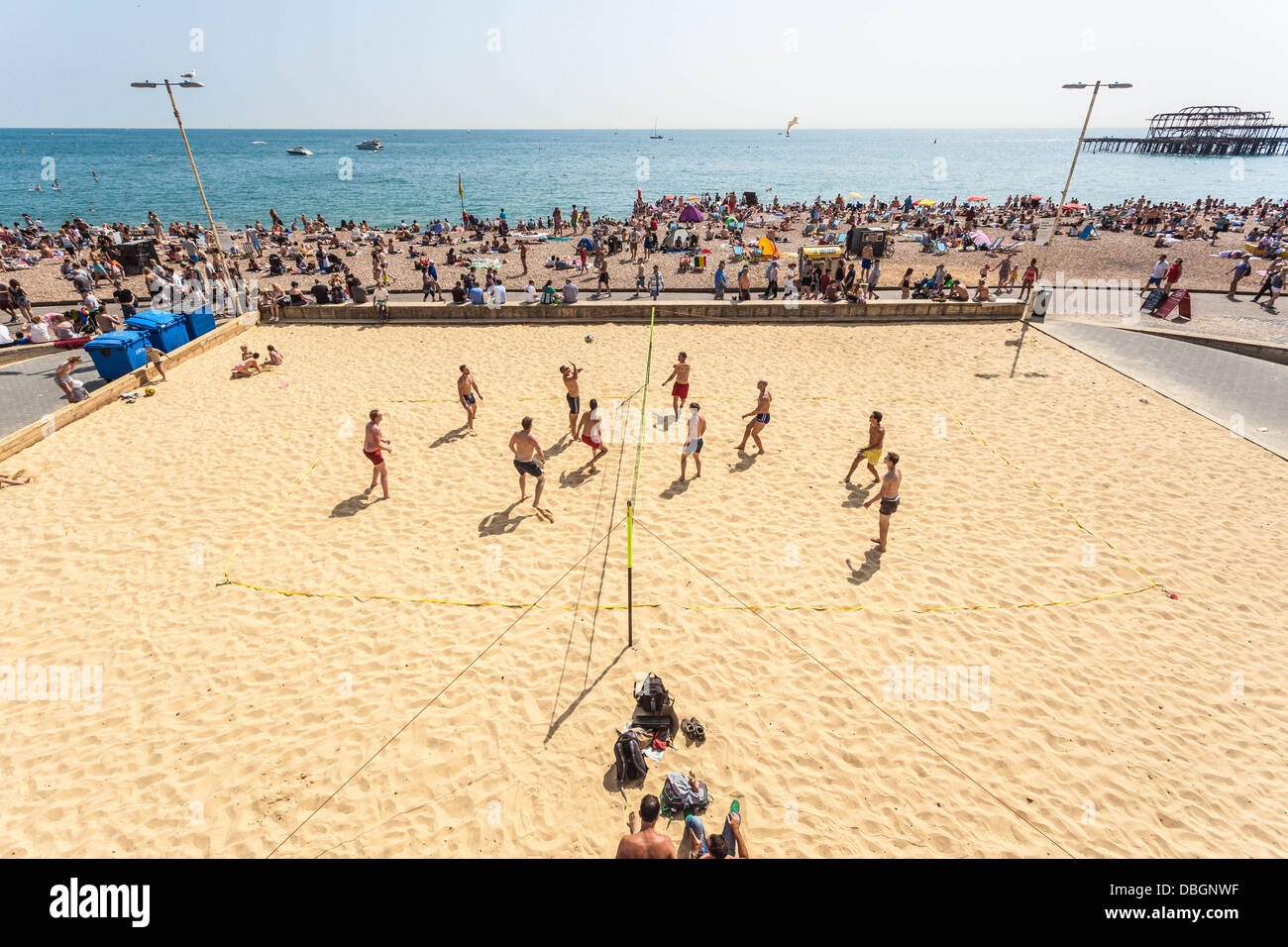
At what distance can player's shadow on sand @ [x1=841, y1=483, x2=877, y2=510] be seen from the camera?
30.1 feet

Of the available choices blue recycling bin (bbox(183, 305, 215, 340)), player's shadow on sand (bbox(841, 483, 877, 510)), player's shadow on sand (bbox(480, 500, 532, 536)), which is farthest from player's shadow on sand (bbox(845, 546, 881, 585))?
blue recycling bin (bbox(183, 305, 215, 340))

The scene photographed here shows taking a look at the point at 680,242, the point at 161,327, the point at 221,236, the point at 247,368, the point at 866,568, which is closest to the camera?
the point at 866,568

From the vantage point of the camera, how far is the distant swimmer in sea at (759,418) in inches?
387

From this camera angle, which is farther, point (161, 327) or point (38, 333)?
point (38, 333)

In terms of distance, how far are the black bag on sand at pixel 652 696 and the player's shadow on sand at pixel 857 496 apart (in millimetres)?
4831

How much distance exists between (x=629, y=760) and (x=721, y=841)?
3.75 ft

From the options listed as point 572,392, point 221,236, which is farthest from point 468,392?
point 221,236

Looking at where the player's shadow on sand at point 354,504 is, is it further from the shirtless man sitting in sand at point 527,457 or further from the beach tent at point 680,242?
the beach tent at point 680,242

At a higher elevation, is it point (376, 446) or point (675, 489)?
point (376, 446)

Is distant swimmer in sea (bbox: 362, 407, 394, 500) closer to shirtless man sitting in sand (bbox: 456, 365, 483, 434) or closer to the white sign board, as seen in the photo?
shirtless man sitting in sand (bbox: 456, 365, 483, 434)

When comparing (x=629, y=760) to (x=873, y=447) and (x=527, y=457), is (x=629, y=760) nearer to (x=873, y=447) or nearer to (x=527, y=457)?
(x=527, y=457)

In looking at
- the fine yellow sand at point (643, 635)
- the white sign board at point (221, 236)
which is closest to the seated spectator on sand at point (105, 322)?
the white sign board at point (221, 236)

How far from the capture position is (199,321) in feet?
52.5

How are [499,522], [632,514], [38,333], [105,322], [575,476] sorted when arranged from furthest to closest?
[38,333] → [105,322] → [575,476] → [499,522] → [632,514]
